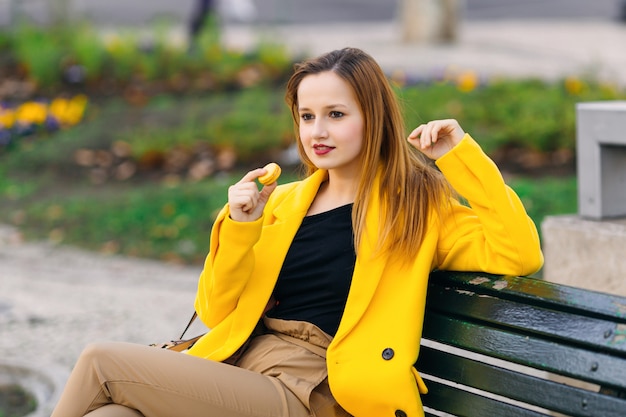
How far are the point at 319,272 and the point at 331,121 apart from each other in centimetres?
41

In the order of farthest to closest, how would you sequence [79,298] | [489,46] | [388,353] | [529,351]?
1. [489,46]
2. [79,298]
3. [388,353]
4. [529,351]

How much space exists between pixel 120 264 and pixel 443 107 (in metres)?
3.13

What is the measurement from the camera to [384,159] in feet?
9.86

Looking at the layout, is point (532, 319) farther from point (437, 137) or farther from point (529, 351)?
point (437, 137)

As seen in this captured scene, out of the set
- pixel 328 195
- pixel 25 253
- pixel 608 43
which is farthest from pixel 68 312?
pixel 608 43

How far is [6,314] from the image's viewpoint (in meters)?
5.63

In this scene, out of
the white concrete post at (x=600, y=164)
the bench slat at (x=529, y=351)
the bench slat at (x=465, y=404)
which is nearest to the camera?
the bench slat at (x=529, y=351)

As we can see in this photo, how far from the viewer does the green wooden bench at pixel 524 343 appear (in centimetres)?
241

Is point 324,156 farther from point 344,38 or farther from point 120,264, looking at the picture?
point 344,38

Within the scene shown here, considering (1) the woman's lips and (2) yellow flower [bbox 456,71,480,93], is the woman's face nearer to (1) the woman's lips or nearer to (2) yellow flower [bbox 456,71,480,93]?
(1) the woman's lips

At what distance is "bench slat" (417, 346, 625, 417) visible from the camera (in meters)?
2.39

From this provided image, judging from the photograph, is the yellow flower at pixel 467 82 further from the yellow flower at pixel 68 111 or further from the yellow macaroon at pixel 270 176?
the yellow macaroon at pixel 270 176

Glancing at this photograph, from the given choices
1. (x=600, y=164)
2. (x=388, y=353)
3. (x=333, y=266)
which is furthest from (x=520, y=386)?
(x=600, y=164)

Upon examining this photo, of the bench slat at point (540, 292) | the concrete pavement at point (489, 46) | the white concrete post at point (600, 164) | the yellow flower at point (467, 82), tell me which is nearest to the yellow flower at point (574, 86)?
the concrete pavement at point (489, 46)
